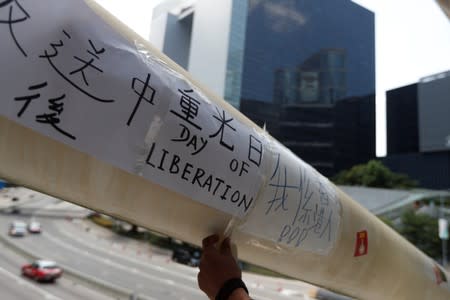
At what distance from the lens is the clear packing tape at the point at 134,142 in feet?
1.00

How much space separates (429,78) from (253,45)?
539 inches

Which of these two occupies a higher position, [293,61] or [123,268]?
[293,61]

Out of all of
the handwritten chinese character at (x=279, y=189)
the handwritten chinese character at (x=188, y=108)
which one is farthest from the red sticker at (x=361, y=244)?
the handwritten chinese character at (x=188, y=108)

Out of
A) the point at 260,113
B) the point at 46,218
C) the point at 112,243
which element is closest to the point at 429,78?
the point at 260,113

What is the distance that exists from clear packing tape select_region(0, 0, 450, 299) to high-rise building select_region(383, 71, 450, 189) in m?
25.0

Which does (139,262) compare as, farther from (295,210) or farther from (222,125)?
(222,125)

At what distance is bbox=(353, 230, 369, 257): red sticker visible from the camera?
30.6 inches

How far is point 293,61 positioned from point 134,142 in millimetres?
27253

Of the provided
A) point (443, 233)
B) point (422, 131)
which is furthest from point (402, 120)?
point (443, 233)

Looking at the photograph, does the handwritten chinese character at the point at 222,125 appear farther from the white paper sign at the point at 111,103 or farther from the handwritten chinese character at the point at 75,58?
the handwritten chinese character at the point at 75,58

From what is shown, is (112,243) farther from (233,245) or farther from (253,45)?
(253,45)

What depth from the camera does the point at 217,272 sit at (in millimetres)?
481

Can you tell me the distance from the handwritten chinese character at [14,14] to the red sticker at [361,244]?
777 mm

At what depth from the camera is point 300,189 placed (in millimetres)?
601
